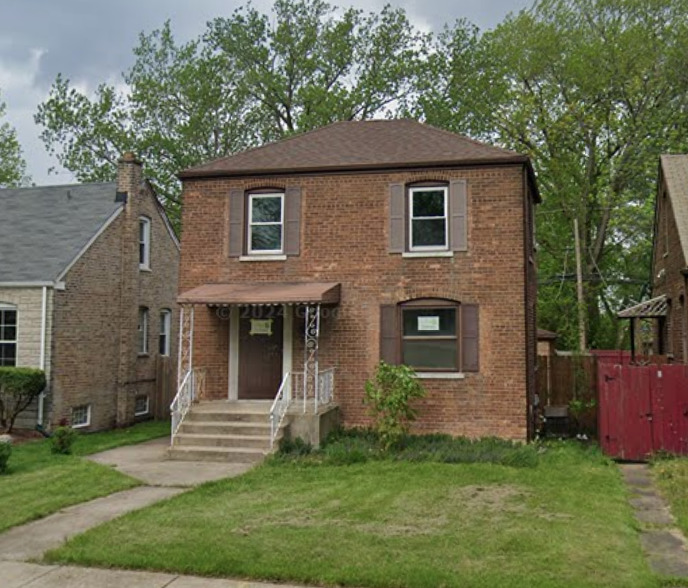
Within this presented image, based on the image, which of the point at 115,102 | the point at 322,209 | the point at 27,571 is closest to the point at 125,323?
the point at 322,209

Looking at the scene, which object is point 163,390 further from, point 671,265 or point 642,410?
point 671,265

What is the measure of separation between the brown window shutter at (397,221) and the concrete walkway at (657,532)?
6.07 meters

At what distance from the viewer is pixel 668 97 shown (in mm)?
29141

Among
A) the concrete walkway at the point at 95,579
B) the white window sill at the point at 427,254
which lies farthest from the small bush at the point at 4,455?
the white window sill at the point at 427,254

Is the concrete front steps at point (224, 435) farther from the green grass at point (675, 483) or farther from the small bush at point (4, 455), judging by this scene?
the green grass at point (675, 483)

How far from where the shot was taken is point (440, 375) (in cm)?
1386

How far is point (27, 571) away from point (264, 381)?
853 centimetres

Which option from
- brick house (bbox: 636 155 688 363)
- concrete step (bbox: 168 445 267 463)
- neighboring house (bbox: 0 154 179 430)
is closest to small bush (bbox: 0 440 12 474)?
concrete step (bbox: 168 445 267 463)

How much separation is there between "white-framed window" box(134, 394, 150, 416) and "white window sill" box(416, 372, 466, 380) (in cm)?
874

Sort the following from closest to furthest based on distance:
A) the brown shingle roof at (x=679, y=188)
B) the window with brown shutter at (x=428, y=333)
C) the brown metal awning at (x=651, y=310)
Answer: the window with brown shutter at (x=428, y=333), the brown shingle roof at (x=679, y=188), the brown metal awning at (x=651, y=310)

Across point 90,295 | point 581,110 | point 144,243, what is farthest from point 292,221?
point 581,110

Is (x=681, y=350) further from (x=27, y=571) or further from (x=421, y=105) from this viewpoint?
(x=421, y=105)

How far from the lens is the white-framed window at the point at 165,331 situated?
Result: 2072 centimetres

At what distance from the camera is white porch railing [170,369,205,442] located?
13023 mm
